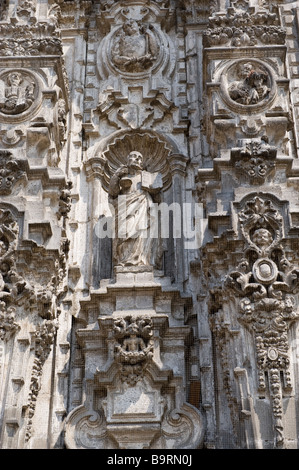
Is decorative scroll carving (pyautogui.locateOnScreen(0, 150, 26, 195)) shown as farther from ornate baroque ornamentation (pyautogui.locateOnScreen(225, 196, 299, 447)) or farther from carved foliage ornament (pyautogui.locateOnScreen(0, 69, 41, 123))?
ornate baroque ornamentation (pyautogui.locateOnScreen(225, 196, 299, 447))

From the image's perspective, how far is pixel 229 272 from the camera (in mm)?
8781

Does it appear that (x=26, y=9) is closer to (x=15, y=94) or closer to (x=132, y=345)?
(x=15, y=94)

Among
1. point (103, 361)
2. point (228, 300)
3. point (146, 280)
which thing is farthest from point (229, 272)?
point (103, 361)

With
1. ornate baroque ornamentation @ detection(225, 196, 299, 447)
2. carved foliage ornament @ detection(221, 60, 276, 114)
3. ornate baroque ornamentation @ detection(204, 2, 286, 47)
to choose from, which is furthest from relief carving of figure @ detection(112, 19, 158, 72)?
ornate baroque ornamentation @ detection(225, 196, 299, 447)

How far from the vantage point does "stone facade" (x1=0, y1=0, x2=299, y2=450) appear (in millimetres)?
8383

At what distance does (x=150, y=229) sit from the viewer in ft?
32.0

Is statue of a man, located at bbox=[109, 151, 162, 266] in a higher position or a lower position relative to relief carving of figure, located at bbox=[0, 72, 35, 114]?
lower

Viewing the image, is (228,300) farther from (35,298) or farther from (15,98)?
(15,98)

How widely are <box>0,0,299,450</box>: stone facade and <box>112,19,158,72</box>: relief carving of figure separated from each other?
0.08 ft

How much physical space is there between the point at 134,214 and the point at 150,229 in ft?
0.98

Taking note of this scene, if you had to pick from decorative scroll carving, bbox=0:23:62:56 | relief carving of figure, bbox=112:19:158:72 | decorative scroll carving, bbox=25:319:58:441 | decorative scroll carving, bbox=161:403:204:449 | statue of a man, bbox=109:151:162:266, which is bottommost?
decorative scroll carving, bbox=161:403:204:449

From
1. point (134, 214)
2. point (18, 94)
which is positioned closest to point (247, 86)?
point (134, 214)

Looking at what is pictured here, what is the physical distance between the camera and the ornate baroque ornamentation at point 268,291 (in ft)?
26.6
